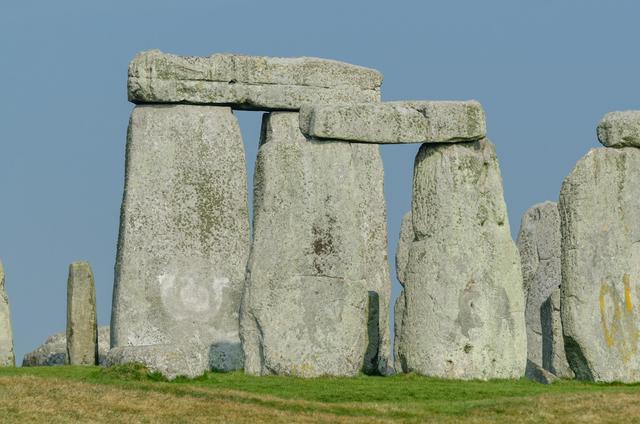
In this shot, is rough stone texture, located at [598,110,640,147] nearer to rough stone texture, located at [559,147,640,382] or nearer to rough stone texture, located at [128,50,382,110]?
rough stone texture, located at [559,147,640,382]

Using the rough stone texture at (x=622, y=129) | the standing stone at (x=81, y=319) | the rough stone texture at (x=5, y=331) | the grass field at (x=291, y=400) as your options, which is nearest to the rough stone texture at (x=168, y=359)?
the grass field at (x=291, y=400)

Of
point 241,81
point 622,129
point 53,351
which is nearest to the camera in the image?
point 622,129

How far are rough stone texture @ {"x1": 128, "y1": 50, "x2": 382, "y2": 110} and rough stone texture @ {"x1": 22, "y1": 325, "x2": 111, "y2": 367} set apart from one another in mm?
5067

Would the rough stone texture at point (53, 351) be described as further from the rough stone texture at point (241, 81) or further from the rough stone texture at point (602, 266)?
the rough stone texture at point (602, 266)

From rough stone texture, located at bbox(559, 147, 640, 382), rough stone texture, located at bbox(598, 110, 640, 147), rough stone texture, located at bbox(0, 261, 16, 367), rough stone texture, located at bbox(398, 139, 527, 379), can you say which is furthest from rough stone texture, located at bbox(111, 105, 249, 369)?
rough stone texture, located at bbox(598, 110, 640, 147)

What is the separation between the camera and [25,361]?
40.2 m

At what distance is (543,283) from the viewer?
38.9m

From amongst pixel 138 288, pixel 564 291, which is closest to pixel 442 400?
pixel 564 291

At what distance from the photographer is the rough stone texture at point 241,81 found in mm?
37750

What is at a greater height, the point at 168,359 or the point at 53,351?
the point at 53,351

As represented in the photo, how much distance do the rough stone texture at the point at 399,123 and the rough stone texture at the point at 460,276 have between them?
1.05 ft

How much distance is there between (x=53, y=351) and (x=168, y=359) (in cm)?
1008

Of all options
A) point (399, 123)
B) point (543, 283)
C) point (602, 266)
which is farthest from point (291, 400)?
point (543, 283)

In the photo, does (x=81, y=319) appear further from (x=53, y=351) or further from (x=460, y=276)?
(x=460, y=276)
